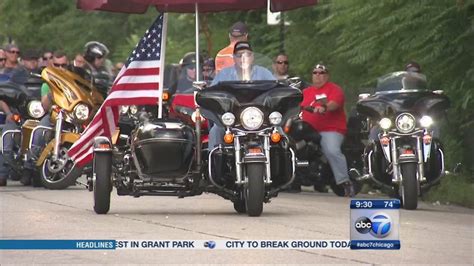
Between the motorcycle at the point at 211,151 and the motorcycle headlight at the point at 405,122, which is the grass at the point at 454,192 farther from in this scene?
the motorcycle at the point at 211,151

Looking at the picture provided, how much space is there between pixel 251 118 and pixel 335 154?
210 inches

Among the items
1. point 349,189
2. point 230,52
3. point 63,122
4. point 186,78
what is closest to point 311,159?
point 349,189

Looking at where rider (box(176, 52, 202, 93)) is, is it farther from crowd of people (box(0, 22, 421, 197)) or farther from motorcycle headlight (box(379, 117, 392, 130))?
motorcycle headlight (box(379, 117, 392, 130))

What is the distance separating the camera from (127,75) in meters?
17.2

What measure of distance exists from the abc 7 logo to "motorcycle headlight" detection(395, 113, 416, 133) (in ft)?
23.1

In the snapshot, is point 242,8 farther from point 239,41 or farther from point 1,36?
point 1,36

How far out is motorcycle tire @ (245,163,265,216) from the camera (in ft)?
50.3

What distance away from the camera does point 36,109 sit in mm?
22281

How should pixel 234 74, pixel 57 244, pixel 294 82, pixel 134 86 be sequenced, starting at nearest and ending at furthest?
1. pixel 57 244
2. pixel 234 74
3. pixel 294 82
4. pixel 134 86

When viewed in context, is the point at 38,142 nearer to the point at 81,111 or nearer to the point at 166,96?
the point at 81,111

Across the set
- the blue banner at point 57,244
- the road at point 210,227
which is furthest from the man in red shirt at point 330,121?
the blue banner at point 57,244

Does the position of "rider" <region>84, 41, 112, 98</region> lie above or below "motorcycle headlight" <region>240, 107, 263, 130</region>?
above

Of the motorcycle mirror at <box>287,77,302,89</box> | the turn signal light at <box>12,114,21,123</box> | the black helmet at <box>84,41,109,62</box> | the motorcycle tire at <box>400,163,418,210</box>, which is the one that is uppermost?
the black helmet at <box>84,41,109,62</box>

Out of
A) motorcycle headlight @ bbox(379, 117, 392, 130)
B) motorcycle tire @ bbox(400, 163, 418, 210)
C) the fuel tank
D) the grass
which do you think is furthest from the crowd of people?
motorcycle tire @ bbox(400, 163, 418, 210)
